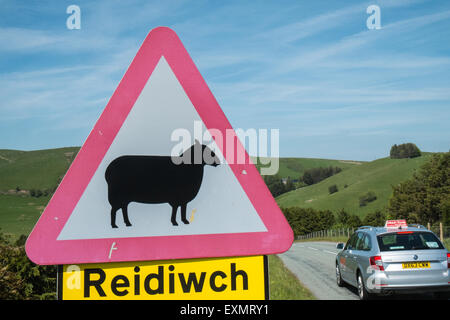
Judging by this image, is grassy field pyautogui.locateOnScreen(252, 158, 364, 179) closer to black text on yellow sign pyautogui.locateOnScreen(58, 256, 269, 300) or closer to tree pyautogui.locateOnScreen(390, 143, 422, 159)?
tree pyautogui.locateOnScreen(390, 143, 422, 159)

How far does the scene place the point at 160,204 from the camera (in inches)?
87.4

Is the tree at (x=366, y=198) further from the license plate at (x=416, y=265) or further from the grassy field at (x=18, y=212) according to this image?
the license plate at (x=416, y=265)

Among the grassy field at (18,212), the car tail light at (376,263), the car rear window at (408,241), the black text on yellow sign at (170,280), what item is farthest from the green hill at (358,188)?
the black text on yellow sign at (170,280)

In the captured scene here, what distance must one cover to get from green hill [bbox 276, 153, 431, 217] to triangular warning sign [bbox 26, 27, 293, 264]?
356 feet

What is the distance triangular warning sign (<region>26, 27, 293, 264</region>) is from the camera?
2.20 meters

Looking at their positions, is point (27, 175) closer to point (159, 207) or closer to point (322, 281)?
point (322, 281)

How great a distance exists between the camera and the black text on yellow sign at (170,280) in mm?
2221

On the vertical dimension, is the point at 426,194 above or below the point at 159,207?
below

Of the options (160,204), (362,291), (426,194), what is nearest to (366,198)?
(426,194)

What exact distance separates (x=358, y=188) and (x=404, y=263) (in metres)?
119

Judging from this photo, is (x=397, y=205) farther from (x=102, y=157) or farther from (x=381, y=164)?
(x=102, y=157)

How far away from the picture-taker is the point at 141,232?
2.21 m

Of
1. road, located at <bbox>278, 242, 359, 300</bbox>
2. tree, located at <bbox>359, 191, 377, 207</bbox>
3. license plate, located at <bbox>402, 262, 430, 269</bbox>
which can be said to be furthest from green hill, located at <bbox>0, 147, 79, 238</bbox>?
tree, located at <bbox>359, 191, 377, 207</bbox>

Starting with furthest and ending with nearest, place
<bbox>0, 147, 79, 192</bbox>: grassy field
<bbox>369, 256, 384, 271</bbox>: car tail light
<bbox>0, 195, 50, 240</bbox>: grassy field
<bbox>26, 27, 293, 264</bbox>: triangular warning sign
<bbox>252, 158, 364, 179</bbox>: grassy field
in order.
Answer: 1. <bbox>252, 158, 364, 179</bbox>: grassy field
2. <bbox>0, 147, 79, 192</bbox>: grassy field
3. <bbox>0, 195, 50, 240</bbox>: grassy field
4. <bbox>369, 256, 384, 271</bbox>: car tail light
5. <bbox>26, 27, 293, 264</bbox>: triangular warning sign
